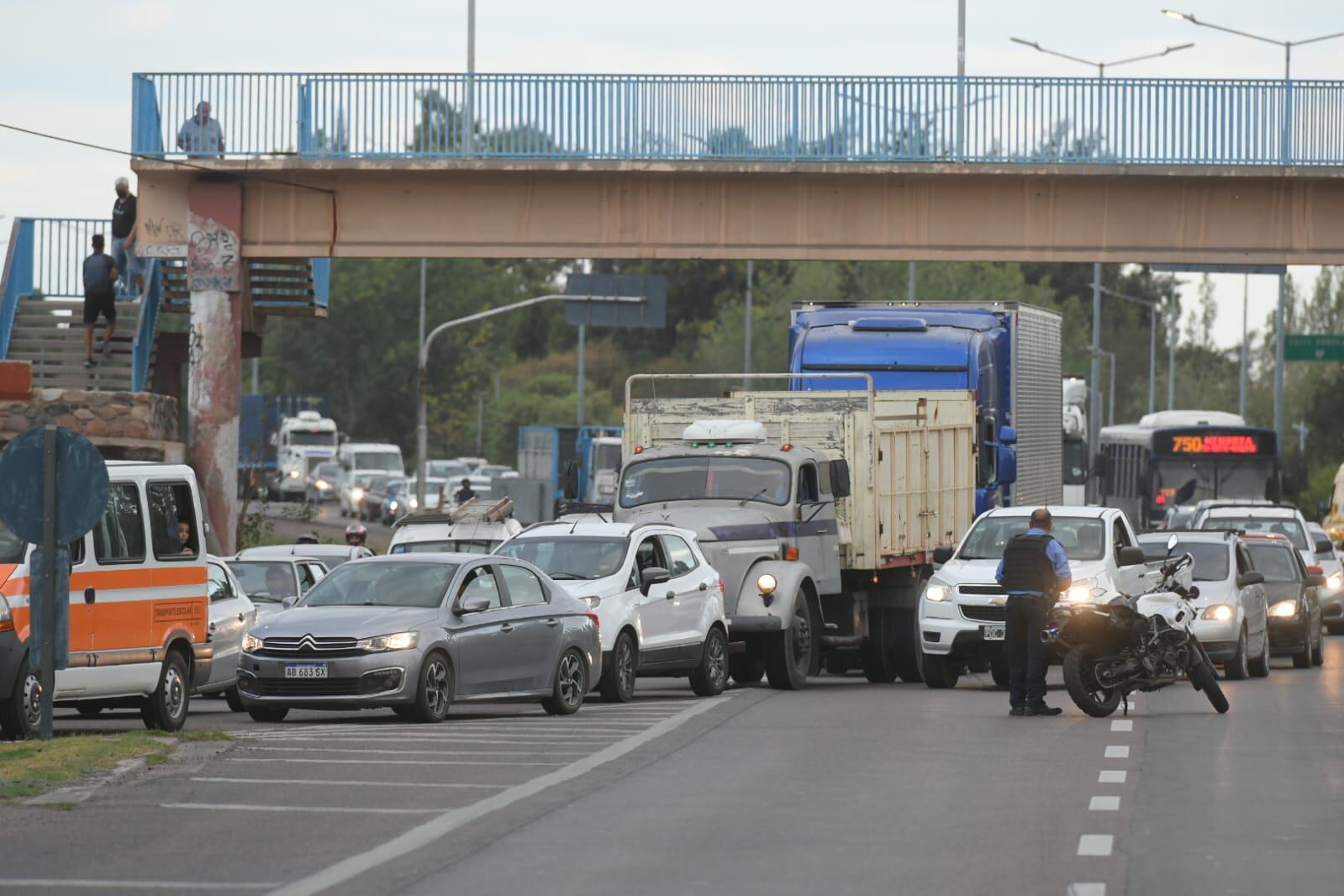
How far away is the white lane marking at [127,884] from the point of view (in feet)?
32.9

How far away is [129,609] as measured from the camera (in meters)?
17.6

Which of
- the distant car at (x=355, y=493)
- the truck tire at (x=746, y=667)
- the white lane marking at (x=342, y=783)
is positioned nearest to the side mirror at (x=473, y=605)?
the white lane marking at (x=342, y=783)

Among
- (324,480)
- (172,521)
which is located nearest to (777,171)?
(172,521)

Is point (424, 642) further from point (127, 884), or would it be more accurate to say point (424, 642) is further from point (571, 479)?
point (127, 884)

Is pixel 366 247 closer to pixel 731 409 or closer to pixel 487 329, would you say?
pixel 731 409

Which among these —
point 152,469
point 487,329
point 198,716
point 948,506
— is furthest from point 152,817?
point 487,329

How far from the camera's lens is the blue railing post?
37062 millimetres

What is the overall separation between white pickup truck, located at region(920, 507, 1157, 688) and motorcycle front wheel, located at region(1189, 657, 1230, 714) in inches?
111

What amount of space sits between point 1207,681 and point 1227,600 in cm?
589

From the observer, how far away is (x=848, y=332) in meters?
29.5

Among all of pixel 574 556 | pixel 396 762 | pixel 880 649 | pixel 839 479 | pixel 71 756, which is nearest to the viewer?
pixel 71 756

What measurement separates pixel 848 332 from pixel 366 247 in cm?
750

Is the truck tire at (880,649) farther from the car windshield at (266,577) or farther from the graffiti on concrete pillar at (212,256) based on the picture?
the graffiti on concrete pillar at (212,256)

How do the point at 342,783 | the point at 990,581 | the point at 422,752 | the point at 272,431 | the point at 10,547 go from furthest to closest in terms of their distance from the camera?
the point at 272,431
the point at 990,581
the point at 10,547
the point at 422,752
the point at 342,783
